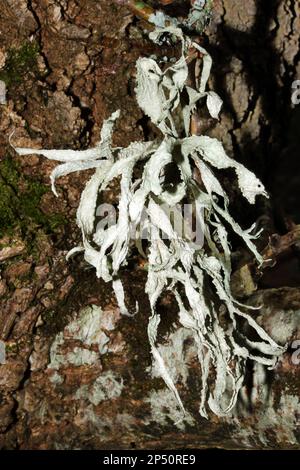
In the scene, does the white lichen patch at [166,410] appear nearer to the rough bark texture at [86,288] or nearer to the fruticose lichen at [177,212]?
the rough bark texture at [86,288]

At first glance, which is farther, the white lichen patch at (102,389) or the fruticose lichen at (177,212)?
the white lichen patch at (102,389)

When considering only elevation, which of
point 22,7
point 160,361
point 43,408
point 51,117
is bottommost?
point 43,408

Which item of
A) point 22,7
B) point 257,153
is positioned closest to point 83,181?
point 22,7

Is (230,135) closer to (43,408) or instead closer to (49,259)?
(49,259)

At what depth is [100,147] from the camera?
94 cm

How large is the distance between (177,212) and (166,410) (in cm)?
41

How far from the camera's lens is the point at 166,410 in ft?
3.86

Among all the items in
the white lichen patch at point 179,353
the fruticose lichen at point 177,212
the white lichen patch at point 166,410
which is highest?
the fruticose lichen at point 177,212

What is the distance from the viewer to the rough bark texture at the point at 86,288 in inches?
42.4

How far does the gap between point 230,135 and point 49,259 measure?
48 centimetres

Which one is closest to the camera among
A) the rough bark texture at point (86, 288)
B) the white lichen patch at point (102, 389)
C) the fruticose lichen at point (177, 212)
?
the fruticose lichen at point (177, 212)

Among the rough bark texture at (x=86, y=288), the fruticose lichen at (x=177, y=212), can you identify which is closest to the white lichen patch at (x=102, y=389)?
the rough bark texture at (x=86, y=288)

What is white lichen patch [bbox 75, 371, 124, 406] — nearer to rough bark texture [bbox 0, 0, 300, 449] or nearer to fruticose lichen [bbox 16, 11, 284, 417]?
rough bark texture [bbox 0, 0, 300, 449]

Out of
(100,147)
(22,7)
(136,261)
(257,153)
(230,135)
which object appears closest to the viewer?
(100,147)
